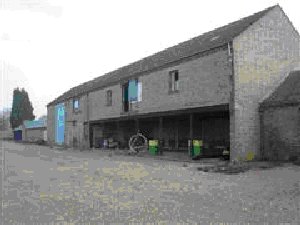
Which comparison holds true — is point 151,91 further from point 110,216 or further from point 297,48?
point 110,216

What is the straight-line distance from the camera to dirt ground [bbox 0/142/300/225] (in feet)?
22.9

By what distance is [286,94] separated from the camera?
63.7 feet

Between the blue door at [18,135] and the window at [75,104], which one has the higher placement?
the window at [75,104]

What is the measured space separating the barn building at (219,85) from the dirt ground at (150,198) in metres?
6.09

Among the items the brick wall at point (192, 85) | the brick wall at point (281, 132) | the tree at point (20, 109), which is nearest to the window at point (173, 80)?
the brick wall at point (192, 85)

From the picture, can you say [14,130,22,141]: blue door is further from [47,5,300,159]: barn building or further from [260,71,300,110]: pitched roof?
[260,71,300,110]: pitched roof

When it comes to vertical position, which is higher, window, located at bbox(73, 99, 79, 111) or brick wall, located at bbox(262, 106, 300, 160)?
window, located at bbox(73, 99, 79, 111)

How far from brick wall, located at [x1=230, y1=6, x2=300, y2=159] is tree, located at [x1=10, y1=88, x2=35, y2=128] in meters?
65.4

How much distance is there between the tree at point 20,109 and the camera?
78688mm

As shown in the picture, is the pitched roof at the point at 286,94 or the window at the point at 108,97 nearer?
the pitched roof at the point at 286,94

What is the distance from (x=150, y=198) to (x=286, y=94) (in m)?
12.6

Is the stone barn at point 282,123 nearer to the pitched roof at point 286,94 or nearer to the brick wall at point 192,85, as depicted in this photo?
the pitched roof at point 286,94

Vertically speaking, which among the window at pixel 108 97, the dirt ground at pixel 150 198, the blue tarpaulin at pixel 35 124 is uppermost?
the window at pixel 108 97

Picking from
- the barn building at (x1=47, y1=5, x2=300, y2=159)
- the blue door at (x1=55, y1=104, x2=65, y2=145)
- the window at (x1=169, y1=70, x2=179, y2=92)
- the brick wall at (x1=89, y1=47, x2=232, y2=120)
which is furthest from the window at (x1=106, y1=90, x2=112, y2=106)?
the blue door at (x1=55, y1=104, x2=65, y2=145)
